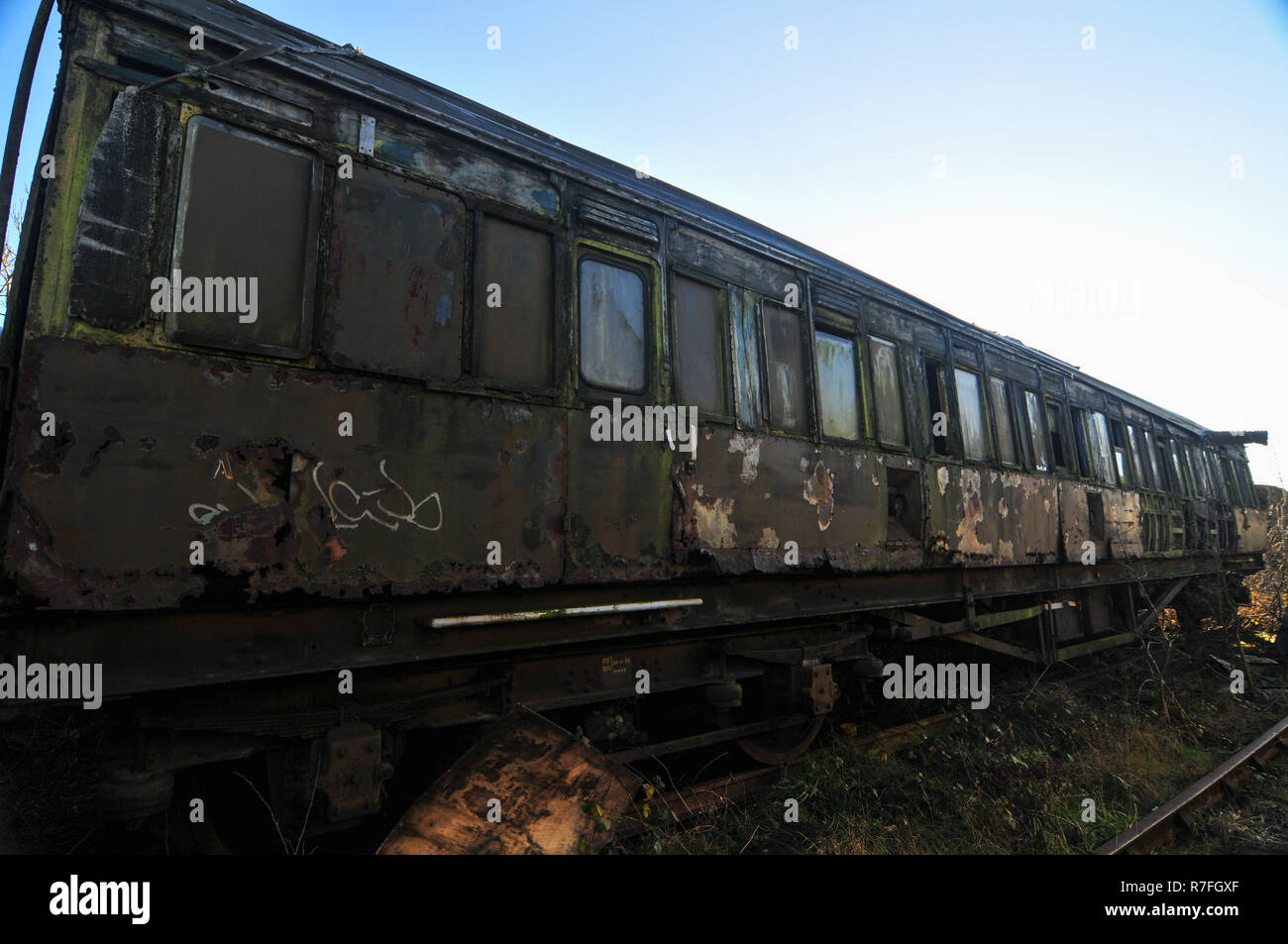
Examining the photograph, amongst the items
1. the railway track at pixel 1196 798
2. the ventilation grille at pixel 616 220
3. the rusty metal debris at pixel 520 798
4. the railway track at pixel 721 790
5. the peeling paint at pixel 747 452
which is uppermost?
the ventilation grille at pixel 616 220

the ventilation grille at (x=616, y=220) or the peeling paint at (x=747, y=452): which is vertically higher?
the ventilation grille at (x=616, y=220)

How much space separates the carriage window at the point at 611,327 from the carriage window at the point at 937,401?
11.5ft

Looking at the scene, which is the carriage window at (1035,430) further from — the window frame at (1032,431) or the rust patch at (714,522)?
the rust patch at (714,522)

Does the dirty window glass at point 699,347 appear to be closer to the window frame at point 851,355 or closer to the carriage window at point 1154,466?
the window frame at point 851,355

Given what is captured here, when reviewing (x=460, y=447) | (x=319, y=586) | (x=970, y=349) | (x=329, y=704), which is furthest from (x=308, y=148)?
(x=970, y=349)

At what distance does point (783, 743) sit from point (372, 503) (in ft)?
11.8


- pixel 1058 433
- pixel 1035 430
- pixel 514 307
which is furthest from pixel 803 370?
pixel 1058 433

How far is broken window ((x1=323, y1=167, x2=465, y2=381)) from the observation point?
9.80ft

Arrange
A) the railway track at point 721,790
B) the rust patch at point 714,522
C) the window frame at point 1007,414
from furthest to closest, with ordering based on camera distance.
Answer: the window frame at point 1007,414, the rust patch at point 714,522, the railway track at point 721,790

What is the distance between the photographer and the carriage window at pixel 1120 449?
9.96m

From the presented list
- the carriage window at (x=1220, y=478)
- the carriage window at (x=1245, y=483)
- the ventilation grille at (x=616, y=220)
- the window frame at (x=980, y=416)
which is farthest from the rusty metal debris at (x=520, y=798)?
the carriage window at (x=1245, y=483)

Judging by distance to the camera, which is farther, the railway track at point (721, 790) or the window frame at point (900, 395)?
the window frame at point (900, 395)

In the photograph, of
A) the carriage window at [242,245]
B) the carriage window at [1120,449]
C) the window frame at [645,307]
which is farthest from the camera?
the carriage window at [1120,449]

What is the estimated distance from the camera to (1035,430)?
805 cm
